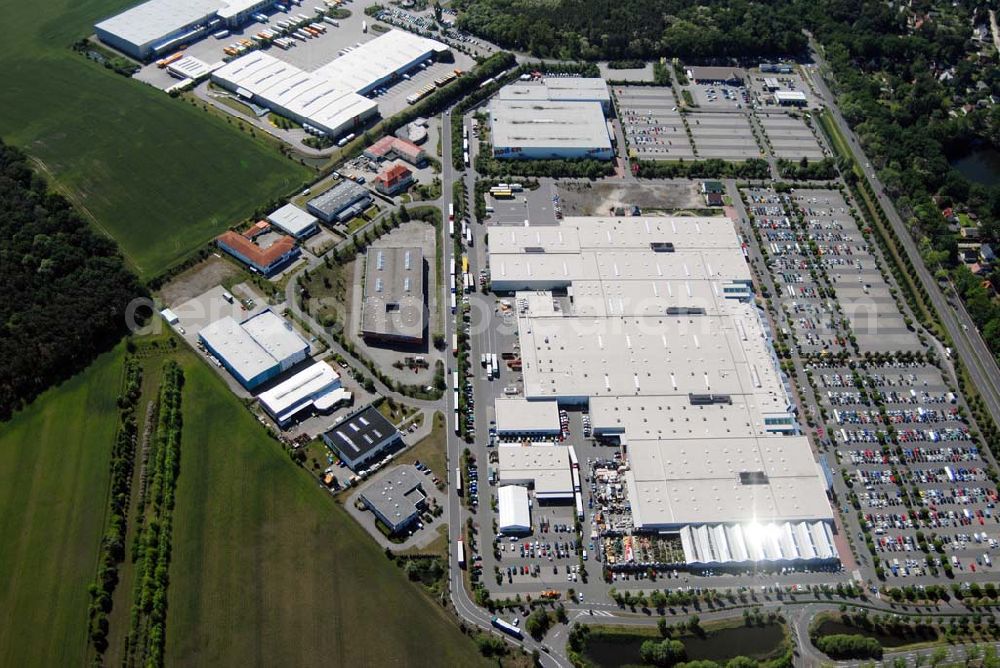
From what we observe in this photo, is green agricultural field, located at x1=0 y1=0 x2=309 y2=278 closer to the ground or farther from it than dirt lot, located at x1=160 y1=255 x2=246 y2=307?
farther from it

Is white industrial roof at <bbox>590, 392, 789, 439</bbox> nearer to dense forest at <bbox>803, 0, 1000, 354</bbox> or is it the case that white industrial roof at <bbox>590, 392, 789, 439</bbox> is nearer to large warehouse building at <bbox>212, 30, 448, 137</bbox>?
dense forest at <bbox>803, 0, 1000, 354</bbox>

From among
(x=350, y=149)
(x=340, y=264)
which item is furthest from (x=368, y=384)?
(x=350, y=149)

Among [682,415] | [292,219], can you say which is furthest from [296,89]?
[682,415]

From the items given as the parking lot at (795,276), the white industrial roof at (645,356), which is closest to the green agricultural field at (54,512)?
the white industrial roof at (645,356)

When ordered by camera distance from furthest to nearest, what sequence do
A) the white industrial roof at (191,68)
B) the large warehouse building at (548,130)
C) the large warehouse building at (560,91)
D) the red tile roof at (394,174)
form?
the white industrial roof at (191,68)
the large warehouse building at (560,91)
the large warehouse building at (548,130)
the red tile roof at (394,174)

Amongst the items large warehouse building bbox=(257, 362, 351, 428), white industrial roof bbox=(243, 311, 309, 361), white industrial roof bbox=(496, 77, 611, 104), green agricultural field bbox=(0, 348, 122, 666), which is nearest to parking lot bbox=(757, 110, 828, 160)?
white industrial roof bbox=(496, 77, 611, 104)

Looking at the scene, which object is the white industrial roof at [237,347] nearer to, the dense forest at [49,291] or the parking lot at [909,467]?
the dense forest at [49,291]
